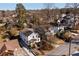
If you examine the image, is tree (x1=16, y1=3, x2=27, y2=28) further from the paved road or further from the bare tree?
the paved road

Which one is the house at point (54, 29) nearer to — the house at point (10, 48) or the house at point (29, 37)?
the house at point (29, 37)

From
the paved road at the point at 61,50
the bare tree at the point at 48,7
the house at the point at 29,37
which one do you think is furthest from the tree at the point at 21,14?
the paved road at the point at 61,50

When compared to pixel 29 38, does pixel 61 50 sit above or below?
below

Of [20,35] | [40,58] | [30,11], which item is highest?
[30,11]

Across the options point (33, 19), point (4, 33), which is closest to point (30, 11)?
point (33, 19)

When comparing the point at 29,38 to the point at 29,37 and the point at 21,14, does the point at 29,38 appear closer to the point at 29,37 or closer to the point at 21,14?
the point at 29,37

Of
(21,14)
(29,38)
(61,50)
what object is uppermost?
(21,14)

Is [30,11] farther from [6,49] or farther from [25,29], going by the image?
[6,49]

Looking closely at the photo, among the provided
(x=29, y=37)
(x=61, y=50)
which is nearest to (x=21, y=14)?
(x=29, y=37)

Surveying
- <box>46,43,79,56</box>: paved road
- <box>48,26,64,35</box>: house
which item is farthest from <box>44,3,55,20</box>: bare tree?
<box>46,43,79,56</box>: paved road
